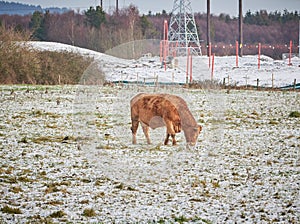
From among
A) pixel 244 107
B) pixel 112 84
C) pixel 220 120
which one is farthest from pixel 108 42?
pixel 220 120

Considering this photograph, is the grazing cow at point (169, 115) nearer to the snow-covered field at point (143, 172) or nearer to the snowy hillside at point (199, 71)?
the snow-covered field at point (143, 172)

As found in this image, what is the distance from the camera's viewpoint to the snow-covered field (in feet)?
26.2

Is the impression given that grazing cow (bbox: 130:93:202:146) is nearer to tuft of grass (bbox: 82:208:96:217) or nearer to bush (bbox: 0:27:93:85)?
tuft of grass (bbox: 82:208:96:217)

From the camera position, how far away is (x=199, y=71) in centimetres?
4316

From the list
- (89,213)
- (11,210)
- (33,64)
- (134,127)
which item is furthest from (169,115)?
(33,64)

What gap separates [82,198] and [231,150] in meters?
4.76

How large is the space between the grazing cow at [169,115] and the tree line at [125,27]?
39519mm

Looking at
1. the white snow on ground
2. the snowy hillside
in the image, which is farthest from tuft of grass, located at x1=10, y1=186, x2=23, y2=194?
the snowy hillside

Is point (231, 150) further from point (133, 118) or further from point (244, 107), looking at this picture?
point (244, 107)


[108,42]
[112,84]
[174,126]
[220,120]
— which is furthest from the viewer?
[108,42]

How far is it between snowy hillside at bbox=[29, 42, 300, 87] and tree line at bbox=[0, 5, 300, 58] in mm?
12305

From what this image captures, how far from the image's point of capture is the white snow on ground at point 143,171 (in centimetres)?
800

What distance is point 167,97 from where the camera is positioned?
12266 millimetres

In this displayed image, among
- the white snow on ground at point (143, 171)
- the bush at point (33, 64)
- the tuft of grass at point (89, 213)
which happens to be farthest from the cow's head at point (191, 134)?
the bush at point (33, 64)
